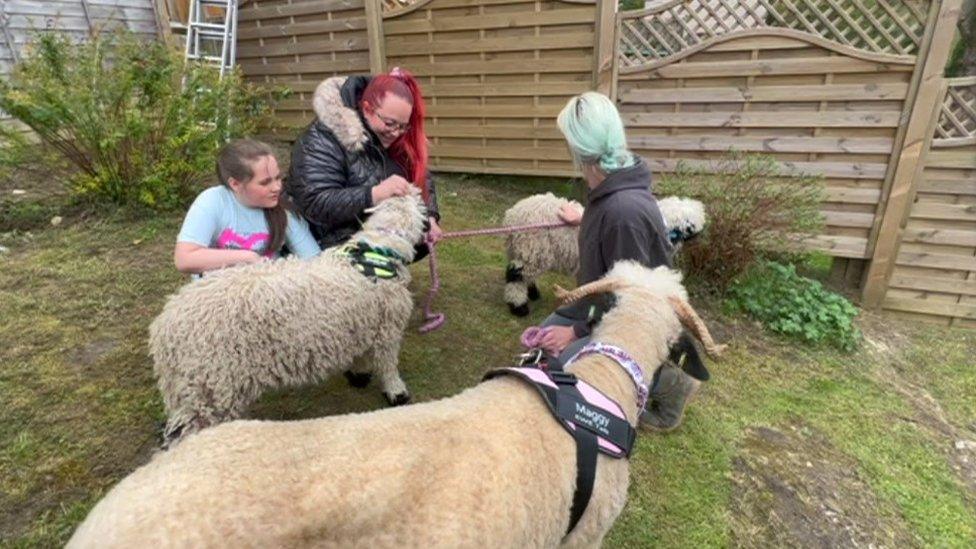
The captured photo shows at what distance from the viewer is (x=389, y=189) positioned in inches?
119

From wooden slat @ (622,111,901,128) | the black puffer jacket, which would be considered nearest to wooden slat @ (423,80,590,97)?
wooden slat @ (622,111,901,128)

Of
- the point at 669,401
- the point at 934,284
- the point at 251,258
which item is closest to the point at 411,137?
the point at 251,258

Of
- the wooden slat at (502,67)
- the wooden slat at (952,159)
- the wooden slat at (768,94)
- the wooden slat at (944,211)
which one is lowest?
the wooden slat at (944,211)

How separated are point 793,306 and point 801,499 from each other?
2411 millimetres

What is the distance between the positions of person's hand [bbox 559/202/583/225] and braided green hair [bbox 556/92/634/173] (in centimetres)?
149

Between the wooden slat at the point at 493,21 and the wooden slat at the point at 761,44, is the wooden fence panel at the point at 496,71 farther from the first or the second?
the wooden slat at the point at 761,44

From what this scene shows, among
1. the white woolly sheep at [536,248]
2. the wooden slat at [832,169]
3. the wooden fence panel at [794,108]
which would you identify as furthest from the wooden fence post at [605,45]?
the white woolly sheep at [536,248]

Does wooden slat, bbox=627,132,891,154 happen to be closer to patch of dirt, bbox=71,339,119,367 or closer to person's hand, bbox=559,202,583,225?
person's hand, bbox=559,202,583,225

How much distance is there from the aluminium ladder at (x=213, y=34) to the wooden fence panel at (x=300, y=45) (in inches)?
9.7

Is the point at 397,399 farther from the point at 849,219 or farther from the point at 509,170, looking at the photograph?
the point at 849,219

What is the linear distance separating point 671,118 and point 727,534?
4.36 meters

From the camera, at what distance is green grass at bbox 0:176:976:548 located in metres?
2.52

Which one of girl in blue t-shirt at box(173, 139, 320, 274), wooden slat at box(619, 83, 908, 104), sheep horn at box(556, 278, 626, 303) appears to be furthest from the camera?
wooden slat at box(619, 83, 908, 104)

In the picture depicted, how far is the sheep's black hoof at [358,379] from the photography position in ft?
10.6
